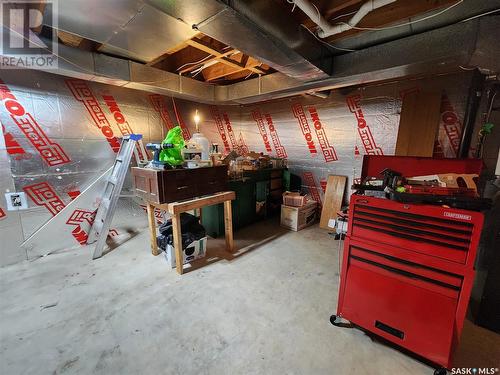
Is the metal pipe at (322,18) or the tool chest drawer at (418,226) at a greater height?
the metal pipe at (322,18)

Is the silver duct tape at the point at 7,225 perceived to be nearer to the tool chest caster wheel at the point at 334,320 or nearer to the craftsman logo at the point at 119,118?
the craftsman logo at the point at 119,118

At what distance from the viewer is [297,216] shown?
3211 millimetres

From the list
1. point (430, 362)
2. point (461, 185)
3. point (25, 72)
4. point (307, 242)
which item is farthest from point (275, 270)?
point (25, 72)

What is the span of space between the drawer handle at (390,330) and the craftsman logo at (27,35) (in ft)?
9.42

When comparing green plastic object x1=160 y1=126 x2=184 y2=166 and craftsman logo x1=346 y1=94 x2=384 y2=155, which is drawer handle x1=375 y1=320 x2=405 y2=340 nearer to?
green plastic object x1=160 y1=126 x2=184 y2=166

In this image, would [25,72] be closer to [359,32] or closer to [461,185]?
[359,32]

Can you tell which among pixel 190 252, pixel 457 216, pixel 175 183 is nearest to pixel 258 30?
pixel 175 183

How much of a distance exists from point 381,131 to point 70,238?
13.9 feet

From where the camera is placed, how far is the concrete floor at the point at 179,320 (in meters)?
1.26

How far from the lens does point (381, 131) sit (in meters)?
2.91

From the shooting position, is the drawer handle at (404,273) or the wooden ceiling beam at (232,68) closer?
the drawer handle at (404,273)

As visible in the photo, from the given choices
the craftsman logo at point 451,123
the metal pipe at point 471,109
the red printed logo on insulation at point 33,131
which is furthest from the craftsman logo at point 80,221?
the craftsman logo at point 451,123

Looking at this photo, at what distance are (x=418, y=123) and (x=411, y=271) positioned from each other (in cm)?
211

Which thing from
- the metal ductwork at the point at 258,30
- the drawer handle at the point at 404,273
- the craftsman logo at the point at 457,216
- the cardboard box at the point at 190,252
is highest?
the metal ductwork at the point at 258,30
